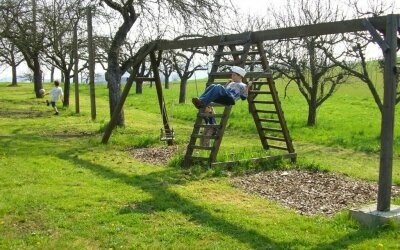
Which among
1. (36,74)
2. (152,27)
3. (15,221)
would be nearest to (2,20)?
(152,27)

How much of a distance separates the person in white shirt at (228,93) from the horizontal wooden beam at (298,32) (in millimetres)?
→ 1101

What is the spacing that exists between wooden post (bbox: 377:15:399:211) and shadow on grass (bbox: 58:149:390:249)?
617 millimetres

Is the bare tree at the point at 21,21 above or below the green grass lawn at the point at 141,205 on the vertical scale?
above

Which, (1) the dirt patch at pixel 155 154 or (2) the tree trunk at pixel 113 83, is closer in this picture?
(1) the dirt patch at pixel 155 154

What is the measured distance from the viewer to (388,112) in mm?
6145

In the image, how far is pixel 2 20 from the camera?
14.5 meters

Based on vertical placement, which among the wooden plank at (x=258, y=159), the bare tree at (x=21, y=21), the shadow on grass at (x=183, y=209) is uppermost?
the bare tree at (x=21, y=21)

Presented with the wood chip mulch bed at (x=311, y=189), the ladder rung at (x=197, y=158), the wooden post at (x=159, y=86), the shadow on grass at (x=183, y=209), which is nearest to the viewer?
the shadow on grass at (x=183, y=209)

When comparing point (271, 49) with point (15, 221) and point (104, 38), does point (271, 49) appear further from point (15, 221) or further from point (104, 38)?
point (15, 221)

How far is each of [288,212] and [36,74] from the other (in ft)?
86.9

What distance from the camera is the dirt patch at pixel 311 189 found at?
728 centimetres

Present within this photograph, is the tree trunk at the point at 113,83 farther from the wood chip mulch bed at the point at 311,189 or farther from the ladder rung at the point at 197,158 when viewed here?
the wood chip mulch bed at the point at 311,189

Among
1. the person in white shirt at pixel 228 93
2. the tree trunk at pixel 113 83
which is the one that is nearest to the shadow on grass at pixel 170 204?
the person in white shirt at pixel 228 93

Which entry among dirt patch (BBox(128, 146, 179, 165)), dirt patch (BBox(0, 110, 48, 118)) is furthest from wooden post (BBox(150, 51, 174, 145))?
dirt patch (BBox(0, 110, 48, 118))
